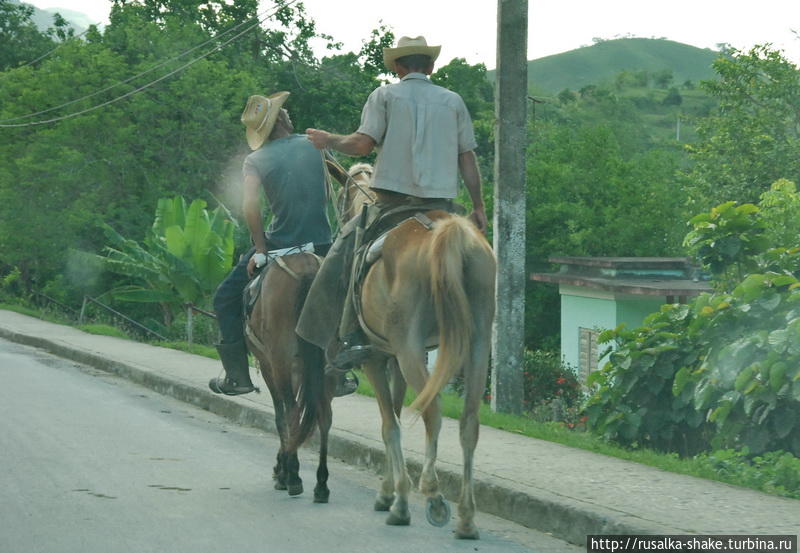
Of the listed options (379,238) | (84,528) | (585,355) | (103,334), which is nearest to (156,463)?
(84,528)

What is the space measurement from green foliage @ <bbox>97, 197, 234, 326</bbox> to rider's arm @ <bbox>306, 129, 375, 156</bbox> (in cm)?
1426

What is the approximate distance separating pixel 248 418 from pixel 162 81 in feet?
66.0

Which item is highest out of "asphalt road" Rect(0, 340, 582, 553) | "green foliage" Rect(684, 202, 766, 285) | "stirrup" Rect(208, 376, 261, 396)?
"green foliage" Rect(684, 202, 766, 285)

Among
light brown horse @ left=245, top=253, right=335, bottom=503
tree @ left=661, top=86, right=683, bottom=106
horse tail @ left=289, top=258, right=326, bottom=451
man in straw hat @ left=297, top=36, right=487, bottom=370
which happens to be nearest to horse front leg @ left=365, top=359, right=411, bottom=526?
man in straw hat @ left=297, top=36, right=487, bottom=370

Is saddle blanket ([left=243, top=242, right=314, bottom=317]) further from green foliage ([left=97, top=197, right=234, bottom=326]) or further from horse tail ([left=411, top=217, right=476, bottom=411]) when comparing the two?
green foliage ([left=97, top=197, right=234, bottom=326])

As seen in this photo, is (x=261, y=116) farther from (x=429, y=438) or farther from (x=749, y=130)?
(x=749, y=130)

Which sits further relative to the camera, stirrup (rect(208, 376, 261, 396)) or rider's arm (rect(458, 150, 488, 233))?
stirrup (rect(208, 376, 261, 396))

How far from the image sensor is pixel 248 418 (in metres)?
11.4

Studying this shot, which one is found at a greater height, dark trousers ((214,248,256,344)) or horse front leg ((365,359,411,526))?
dark trousers ((214,248,256,344))

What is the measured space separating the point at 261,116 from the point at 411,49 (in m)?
1.43

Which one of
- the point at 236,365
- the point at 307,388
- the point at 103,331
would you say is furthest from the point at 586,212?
the point at 307,388

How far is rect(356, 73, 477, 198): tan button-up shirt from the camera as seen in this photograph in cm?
680

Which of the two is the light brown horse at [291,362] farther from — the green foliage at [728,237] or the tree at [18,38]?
the tree at [18,38]

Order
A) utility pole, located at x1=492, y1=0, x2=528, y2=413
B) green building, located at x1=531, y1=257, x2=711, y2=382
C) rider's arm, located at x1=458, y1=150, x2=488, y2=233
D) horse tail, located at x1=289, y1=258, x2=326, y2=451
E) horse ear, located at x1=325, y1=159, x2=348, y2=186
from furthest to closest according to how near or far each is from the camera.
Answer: green building, located at x1=531, y1=257, x2=711, y2=382 → utility pole, located at x1=492, y1=0, x2=528, y2=413 → horse ear, located at x1=325, y1=159, x2=348, y2=186 → horse tail, located at x1=289, y1=258, x2=326, y2=451 → rider's arm, located at x1=458, y1=150, x2=488, y2=233
